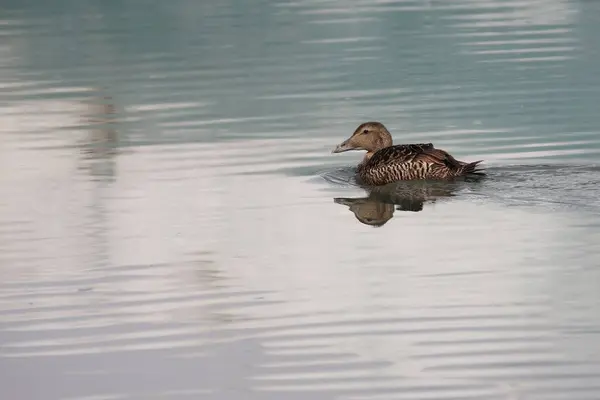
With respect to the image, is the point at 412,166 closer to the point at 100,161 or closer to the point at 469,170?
the point at 469,170

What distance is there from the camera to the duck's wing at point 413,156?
15953 mm

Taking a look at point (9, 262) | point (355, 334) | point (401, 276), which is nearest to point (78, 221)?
point (9, 262)

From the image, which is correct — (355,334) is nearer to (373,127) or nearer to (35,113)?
(373,127)

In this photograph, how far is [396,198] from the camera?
623 inches

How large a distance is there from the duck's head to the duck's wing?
0.81m

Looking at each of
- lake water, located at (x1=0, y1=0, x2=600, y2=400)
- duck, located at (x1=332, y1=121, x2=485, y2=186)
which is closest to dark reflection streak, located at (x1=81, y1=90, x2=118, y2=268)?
lake water, located at (x1=0, y1=0, x2=600, y2=400)

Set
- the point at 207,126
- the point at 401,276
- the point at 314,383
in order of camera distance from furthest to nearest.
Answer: the point at 207,126 < the point at 401,276 < the point at 314,383

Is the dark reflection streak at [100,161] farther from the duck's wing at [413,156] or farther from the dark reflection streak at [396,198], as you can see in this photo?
the duck's wing at [413,156]

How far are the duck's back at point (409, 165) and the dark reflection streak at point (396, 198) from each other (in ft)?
0.26

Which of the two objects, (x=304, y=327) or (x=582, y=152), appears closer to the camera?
(x=304, y=327)

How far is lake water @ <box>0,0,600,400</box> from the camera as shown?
9.97 m

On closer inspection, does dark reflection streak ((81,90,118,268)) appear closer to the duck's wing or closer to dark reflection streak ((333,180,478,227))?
dark reflection streak ((333,180,478,227))

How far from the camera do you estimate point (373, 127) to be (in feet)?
56.9

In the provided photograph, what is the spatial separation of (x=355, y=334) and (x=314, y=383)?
107 centimetres
